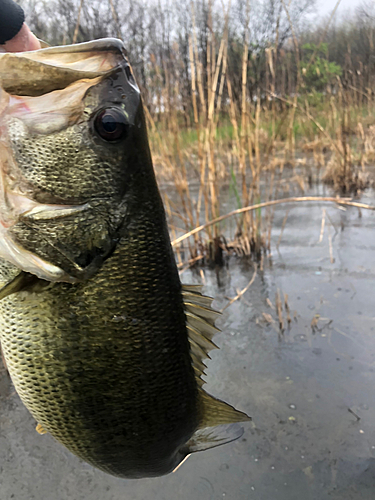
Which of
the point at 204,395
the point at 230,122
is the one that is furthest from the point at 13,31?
the point at 230,122

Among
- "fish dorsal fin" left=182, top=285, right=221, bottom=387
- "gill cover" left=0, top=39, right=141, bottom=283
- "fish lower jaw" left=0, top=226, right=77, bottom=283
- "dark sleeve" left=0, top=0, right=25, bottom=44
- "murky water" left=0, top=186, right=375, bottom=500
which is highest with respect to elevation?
"dark sleeve" left=0, top=0, right=25, bottom=44

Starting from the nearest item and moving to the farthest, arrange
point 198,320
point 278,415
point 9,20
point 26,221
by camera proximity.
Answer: point 26,221
point 198,320
point 9,20
point 278,415

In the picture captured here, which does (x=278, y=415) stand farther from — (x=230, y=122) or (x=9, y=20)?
(x=230, y=122)

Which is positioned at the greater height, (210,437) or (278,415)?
(210,437)

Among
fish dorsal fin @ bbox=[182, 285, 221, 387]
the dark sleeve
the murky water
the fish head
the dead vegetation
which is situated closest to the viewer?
the fish head

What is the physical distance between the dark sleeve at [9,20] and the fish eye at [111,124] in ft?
2.09

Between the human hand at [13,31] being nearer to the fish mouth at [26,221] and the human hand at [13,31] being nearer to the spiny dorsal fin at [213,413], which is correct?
the fish mouth at [26,221]

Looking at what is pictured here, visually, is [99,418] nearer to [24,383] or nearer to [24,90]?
[24,383]

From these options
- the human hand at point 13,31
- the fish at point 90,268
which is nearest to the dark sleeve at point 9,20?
the human hand at point 13,31

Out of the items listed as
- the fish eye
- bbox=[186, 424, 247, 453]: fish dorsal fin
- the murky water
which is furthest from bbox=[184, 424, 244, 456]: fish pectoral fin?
the fish eye

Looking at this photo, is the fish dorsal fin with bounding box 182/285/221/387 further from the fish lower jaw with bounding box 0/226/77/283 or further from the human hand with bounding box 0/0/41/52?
the human hand with bounding box 0/0/41/52

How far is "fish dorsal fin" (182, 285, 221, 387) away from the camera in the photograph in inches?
47.3

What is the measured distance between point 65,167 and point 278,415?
1.80 metres

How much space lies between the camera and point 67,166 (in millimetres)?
993
